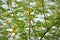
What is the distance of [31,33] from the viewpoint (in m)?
4.42

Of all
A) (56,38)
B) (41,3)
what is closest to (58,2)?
(41,3)

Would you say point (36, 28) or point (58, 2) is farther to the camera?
point (58, 2)

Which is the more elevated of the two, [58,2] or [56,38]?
[58,2]

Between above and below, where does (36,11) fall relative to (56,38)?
above

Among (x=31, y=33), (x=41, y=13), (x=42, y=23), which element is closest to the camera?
(x=31, y=33)

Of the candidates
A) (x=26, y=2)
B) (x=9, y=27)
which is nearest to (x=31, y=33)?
(x=9, y=27)

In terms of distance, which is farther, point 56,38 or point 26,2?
point 26,2

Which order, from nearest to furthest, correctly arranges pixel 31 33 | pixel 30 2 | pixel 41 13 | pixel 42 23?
pixel 31 33 < pixel 42 23 < pixel 41 13 < pixel 30 2

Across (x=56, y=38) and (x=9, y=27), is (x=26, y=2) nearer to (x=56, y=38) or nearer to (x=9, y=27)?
(x=9, y=27)

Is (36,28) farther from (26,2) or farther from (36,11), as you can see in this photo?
(26,2)

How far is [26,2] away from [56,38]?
137cm

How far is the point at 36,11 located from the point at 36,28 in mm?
638

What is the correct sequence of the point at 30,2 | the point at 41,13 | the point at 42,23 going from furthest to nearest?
the point at 30,2
the point at 41,13
the point at 42,23

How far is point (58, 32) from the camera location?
14.9 feet
